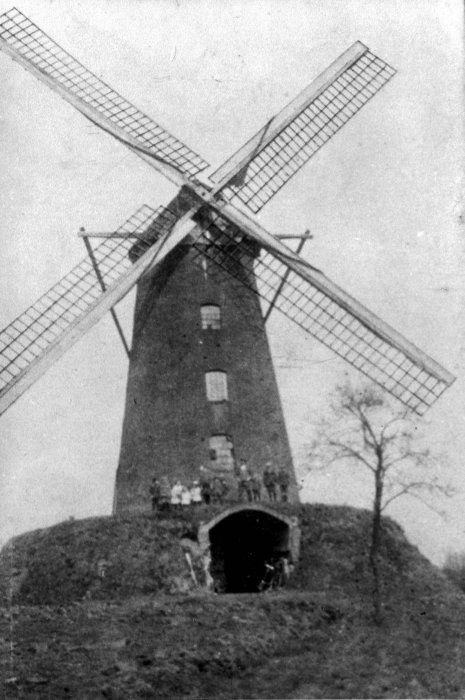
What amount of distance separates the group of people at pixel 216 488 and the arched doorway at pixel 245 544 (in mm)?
539

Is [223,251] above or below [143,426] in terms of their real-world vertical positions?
above

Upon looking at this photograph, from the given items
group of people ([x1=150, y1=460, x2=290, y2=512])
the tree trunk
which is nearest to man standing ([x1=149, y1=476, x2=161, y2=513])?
group of people ([x1=150, y1=460, x2=290, y2=512])

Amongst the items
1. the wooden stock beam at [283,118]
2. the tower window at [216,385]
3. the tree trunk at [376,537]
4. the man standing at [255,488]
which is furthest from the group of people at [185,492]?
the wooden stock beam at [283,118]

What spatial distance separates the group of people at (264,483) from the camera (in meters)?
18.2

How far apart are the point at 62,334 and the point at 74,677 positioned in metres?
6.94

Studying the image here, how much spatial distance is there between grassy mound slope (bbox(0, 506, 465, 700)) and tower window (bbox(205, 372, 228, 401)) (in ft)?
10.6

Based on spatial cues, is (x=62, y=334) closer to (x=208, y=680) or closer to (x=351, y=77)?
(x=208, y=680)

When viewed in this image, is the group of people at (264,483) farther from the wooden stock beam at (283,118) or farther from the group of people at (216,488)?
the wooden stock beam at (283,118)

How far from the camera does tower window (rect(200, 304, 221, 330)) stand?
1992 cm

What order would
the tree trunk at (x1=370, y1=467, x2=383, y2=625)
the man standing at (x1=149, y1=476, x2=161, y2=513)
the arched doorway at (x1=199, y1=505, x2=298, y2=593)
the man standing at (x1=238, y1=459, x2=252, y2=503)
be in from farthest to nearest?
1. the man standing at (x1=238, y1=459, x2=252, y2=503)
2. the man standing at (x1=149, y1=476, x2=161, y2=513)
3. the arched doorway at (x1=199, y1=505, x2=298, y2=593)
4. the tree trunk at (x1=370, y1=467, x2=383, y2=625)

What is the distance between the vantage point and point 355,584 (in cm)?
1650

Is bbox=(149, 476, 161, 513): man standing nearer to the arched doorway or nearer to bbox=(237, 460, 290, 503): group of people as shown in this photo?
the arched doorway

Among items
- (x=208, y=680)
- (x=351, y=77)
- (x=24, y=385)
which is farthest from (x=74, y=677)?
(x=351, y=77)

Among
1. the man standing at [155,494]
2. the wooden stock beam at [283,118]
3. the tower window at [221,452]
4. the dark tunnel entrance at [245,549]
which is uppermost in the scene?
the wooden stock beam at [283,118]
